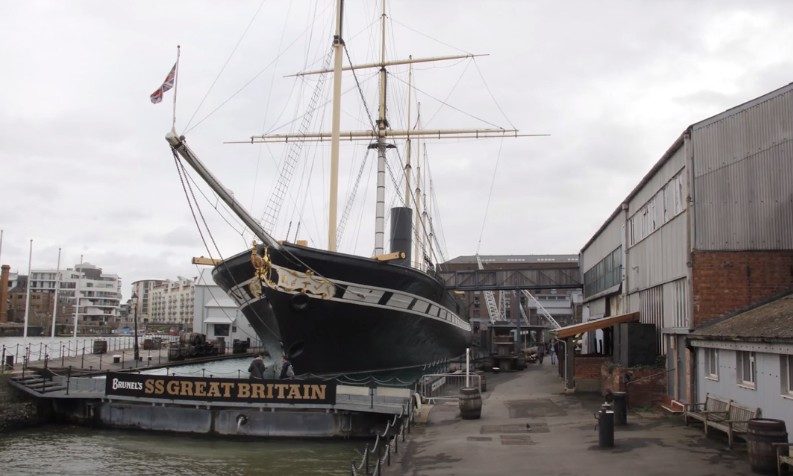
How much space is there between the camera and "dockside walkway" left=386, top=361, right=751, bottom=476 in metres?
10.8

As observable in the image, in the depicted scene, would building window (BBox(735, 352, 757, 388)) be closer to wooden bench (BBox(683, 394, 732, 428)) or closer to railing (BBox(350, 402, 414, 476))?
wooden bench (BBox(683, 394, 732, 428))

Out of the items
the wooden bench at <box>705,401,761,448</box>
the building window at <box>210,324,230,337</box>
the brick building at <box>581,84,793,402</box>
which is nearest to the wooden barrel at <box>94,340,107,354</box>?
the building window at <box>210,324,230,337</box>

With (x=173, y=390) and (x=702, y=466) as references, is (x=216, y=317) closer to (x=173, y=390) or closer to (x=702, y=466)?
(x=173, y=390)

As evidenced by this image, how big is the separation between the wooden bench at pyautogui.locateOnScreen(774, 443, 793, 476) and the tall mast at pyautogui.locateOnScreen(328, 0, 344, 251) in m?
20.0

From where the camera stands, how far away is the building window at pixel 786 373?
10.8 meters

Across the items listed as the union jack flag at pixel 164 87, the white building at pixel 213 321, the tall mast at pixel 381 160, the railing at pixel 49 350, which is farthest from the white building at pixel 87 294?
the union jack flag at pixel 164 87

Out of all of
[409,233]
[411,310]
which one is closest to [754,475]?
[411,310]

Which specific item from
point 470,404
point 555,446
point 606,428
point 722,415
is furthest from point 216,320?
point 722,415

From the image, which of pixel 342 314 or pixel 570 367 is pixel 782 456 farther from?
pixel 342 314

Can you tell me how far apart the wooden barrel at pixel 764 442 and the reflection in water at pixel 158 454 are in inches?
325

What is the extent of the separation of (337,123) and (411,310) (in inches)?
333

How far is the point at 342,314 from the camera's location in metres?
24.5

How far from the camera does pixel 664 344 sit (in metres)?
17.9

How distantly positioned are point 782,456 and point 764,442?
309 millimetres
